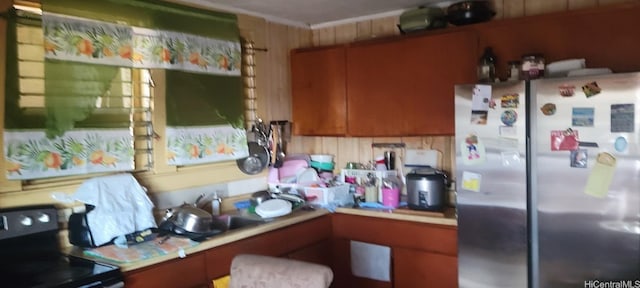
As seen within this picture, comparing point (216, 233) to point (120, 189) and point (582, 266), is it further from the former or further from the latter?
point (582, 266)

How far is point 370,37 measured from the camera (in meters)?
3.49

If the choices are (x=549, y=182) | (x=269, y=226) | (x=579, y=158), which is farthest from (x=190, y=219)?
(x=579, y=158)

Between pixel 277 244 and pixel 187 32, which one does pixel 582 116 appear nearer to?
pixel 277 244

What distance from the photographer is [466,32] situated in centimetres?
282

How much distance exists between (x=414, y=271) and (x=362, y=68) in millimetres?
1329

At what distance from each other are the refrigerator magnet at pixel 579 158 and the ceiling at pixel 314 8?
139 centimetres

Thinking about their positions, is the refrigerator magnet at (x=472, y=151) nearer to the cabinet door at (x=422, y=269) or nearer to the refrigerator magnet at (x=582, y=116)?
the refrigerator magnet at (x=582, y=116)

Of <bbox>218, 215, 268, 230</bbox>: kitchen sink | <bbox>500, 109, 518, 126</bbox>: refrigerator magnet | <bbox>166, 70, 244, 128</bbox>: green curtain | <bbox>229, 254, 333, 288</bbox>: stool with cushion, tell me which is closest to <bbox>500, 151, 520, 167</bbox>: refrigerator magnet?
<bbox>500, 109, 518, 126</bbox>: refrigerator magnet

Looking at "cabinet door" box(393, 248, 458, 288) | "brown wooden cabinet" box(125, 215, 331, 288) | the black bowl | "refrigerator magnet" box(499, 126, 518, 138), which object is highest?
the black bowl

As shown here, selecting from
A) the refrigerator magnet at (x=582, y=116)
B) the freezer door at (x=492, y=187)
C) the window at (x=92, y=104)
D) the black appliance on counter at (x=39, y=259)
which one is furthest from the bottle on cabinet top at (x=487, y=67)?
the black appliance on counter at (x=39, y=259)

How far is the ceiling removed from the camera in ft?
10.1

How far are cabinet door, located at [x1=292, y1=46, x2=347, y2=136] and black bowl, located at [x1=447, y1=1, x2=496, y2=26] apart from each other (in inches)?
31.1

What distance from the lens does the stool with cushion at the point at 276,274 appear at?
1.77m

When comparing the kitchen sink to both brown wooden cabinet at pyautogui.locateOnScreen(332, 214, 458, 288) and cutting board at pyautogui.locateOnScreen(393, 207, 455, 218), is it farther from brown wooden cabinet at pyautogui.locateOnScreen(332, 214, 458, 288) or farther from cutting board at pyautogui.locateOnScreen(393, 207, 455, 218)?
cutting board at pyautogui.locateOnScreen(393, 207, 455, 218)
